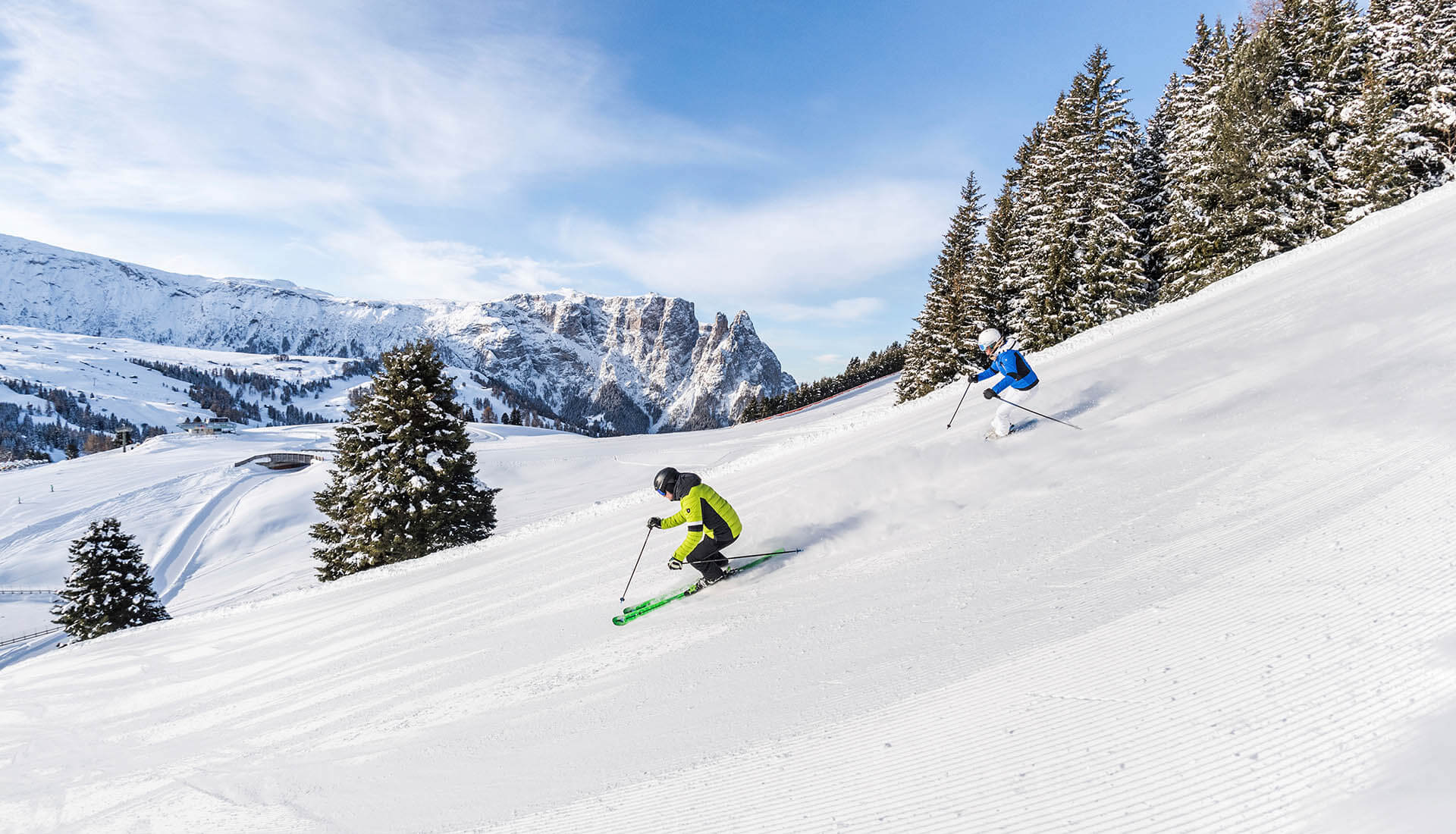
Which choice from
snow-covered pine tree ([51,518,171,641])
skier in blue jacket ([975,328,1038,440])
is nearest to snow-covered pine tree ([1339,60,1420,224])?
skier in blue jacket ([975,328,1038,440])

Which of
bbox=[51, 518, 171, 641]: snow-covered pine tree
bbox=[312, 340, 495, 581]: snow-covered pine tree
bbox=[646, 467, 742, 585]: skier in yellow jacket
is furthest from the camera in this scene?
bbox=[51, 518, 171, 641]: snow-covered pine tree

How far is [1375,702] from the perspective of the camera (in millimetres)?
3295

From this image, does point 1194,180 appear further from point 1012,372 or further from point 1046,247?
point 1012,372

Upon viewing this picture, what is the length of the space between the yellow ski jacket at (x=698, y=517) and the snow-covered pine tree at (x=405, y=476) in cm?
1296

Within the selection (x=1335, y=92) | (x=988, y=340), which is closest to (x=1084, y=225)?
(x=1335, y=92)

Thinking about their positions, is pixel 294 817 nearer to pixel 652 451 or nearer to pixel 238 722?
pixel 238 722

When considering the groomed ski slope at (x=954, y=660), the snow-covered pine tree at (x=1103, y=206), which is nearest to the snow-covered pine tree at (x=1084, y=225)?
the snow-covered pine tree at (x=1103, y=206)

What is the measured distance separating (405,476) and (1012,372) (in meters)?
17.0

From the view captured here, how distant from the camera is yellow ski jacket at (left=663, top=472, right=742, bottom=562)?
739 cm

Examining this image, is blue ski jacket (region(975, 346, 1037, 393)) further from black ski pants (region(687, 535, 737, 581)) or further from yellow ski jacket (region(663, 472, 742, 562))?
black ski pants (region(687, 535, 737, 581))

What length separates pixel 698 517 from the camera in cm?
738

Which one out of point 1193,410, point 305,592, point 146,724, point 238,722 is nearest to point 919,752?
point 1193,410

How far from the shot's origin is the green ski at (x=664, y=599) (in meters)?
7.49

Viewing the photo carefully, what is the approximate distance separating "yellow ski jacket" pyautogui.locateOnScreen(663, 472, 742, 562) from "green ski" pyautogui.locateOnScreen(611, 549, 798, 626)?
0.46 metres
